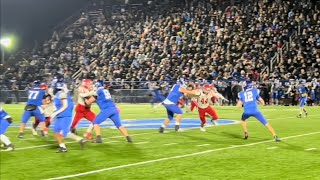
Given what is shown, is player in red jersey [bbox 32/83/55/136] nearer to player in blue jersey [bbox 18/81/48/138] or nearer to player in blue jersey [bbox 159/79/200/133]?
player in blue jersey [bbox 18/81/48/138]

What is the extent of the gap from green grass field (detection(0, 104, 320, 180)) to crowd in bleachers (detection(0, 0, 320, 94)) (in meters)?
19.9

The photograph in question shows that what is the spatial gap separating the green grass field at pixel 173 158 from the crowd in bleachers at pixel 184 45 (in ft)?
65.4

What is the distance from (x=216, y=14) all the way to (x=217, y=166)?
105 feet

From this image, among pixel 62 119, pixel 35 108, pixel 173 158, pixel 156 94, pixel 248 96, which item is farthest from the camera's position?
pixel 156 94

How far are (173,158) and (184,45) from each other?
2874 centimetres

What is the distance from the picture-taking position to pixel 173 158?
36.2ft

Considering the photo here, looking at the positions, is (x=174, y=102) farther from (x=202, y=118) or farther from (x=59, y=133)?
(x=59, y=133)

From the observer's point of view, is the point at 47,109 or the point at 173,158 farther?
the point at 47,109

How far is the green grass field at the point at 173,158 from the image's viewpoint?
928cm

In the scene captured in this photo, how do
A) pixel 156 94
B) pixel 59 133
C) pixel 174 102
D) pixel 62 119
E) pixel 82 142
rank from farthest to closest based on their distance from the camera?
1. pixel 156 94
2. pixel 174 102
3. pixel 82 142
4. pixel 62 119
5. pixel 59 133

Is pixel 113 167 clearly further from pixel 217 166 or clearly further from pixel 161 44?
pixel 161 44

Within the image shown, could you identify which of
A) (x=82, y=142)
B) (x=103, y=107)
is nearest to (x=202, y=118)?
(x=103, y=107)

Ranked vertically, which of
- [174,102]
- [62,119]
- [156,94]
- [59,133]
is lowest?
[59,133]

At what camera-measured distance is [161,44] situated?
135ft
